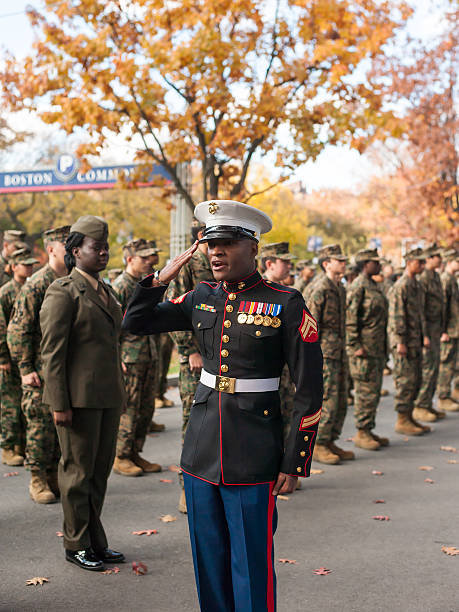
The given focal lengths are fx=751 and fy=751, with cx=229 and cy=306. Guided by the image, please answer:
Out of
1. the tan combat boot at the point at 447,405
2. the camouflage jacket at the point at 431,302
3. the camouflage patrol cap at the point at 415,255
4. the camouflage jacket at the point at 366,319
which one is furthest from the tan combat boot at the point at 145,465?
the tan combat boot at the point at 447,405

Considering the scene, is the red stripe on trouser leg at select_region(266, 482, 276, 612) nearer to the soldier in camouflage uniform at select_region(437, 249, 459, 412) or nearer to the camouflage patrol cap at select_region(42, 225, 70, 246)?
the camouflage patrol cap at select_region(42, 225, 70, 246)

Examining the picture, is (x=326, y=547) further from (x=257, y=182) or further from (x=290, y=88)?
(x=257, y=182)

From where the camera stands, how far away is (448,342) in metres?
12.3

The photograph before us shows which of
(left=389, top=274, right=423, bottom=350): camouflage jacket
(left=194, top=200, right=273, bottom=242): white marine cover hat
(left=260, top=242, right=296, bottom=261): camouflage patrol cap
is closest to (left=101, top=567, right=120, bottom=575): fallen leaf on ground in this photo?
(left=194, top=200, right=273, bottom=242): white marine cover hat

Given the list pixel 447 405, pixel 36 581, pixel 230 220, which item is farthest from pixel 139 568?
pixel 447 405

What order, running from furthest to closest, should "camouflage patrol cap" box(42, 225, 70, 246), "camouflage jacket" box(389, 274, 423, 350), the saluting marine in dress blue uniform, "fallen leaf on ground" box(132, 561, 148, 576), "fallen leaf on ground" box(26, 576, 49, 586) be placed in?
"camouflage jacket" box(389, 274, 423, 350), "camouflage patrol cap" box(42, 225, 70, 246), "fallen leaf on ground" box(132, 561, 148, 576), "fallen leaf on ground" box(26, 576, 49, 586), the saluting marine in dress blue uniform

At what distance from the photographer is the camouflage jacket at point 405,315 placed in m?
9.88

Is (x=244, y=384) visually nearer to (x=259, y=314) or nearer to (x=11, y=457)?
(x=259, y=314)

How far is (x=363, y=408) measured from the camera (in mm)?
8945

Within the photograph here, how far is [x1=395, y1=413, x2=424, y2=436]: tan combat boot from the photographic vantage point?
32.5ft

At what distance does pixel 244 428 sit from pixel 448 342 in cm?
963

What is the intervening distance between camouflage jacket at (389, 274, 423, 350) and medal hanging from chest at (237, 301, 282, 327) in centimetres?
671

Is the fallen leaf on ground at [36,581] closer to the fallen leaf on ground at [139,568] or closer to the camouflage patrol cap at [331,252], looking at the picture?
the fallen leaf on ground at [139,568]

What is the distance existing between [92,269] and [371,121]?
9.16 m
